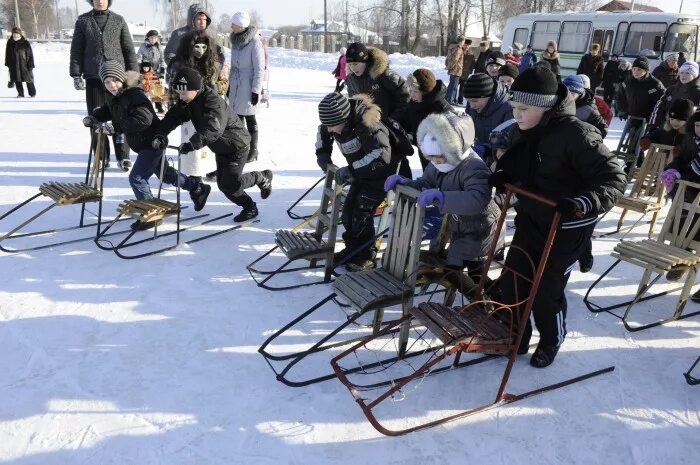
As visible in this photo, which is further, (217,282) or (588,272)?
(588,272)

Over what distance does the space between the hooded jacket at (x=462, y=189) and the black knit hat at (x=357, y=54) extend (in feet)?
6.59

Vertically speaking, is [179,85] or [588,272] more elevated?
[179,85]

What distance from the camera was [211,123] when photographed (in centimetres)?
463

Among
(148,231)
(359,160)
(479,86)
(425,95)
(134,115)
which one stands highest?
(479,86)

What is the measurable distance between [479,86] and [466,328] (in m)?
2.34

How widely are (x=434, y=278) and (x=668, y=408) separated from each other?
4.64 feet

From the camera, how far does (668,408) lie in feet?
9.34

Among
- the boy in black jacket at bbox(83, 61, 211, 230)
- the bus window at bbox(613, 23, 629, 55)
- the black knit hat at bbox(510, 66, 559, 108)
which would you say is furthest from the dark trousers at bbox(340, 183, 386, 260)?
the bus window at bbox(613, 23, 629, 55)

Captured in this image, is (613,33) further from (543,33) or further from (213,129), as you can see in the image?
(213,129)

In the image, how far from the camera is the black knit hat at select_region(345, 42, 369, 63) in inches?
197

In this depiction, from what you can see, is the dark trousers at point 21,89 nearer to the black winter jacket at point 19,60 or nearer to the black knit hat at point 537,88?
the black winter jacket at point 19,60

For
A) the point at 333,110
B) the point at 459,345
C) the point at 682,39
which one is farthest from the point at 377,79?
the point at 682,39

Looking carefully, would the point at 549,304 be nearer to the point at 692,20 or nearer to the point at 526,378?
the point at 526,378

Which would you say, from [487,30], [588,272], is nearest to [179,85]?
[588,272]
